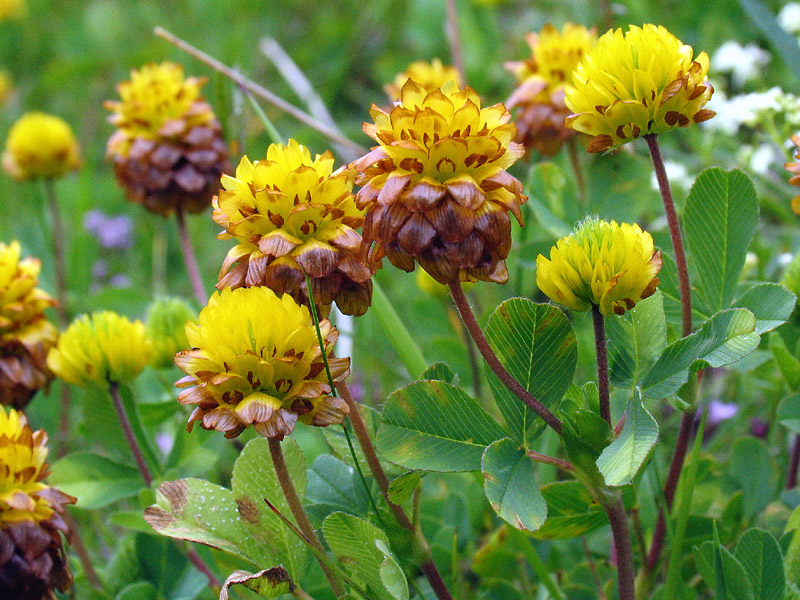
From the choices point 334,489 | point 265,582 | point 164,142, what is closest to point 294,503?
point 265,582

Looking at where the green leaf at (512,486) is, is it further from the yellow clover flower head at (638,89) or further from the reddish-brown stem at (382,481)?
the yellow clover flower head at (638,89)

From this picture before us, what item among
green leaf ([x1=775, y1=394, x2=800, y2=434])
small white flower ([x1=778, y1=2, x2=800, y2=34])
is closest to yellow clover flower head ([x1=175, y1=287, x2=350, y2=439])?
green leaf ([x1=775, y1=394, x2=800, y2=434])

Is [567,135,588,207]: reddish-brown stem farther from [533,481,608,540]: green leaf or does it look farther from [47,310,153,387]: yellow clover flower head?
[47,310,153,387]: yellow clover flower head

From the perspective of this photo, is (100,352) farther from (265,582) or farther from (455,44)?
(455,44)

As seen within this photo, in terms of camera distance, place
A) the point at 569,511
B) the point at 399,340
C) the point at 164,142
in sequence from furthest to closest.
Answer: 1. the point at 164,142
2. the point at 399,340
3. the point at 569,511

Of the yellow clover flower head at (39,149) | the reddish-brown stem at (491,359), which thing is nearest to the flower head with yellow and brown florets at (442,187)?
the reddish-brown stem at (491,359)

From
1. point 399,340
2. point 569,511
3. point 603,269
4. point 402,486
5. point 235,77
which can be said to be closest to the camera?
point 603,269

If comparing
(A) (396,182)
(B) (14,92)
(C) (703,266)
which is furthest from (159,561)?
(B) (14,92)
